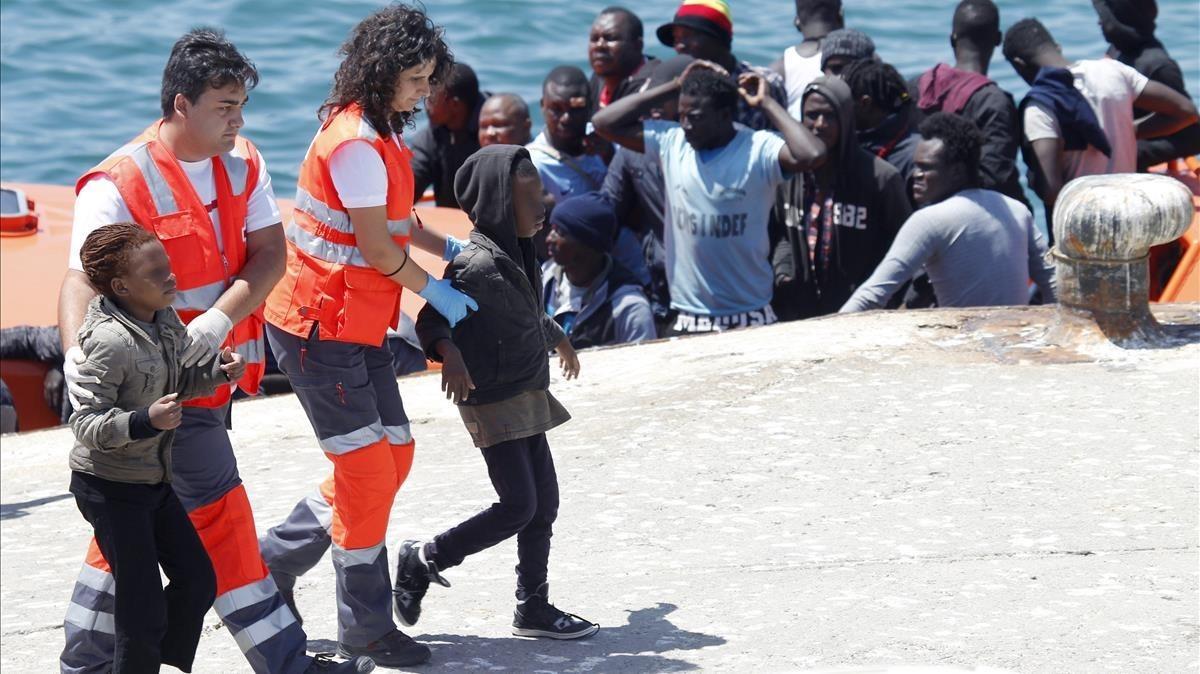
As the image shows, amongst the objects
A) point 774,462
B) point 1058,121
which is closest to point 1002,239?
point 1058,121

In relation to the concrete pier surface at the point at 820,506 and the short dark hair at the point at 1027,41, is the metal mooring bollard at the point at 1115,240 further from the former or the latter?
the short dark hair at the point at 1027,41

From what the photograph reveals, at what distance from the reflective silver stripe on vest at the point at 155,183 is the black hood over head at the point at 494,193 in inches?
29.1

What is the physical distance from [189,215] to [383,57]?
1.94 ft

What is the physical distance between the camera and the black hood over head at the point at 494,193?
414 cm

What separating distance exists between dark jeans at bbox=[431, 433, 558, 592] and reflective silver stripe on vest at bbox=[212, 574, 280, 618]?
51 centimetres

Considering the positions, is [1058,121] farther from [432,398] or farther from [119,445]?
[119,445]

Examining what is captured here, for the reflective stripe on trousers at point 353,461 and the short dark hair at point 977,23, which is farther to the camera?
the short dark hair at point 977,23

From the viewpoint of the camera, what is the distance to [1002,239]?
6672 millimetres

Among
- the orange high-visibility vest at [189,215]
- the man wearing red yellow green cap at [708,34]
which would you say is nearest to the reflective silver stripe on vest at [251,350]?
the orange high-visibility vest at [189,215]

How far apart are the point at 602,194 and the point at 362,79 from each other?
376 centimetres

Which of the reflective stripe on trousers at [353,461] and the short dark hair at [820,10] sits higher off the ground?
the short dark hair at [820,10]

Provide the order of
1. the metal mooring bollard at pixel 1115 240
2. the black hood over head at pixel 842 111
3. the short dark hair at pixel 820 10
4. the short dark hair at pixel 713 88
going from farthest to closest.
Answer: the short dark hair at pixel 820 10 < the black hood over head at pixel 842 111 < the short dark hair at pixel 713 88 < the metal mooring bollard at pixel 1115 240

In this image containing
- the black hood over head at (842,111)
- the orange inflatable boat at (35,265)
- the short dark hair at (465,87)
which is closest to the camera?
the black hood over head at (842,111)

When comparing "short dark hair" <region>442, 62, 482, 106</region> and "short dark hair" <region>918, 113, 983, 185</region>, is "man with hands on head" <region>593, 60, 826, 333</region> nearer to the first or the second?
"short dark hair" <region>918, 113, 983, 185</region>
